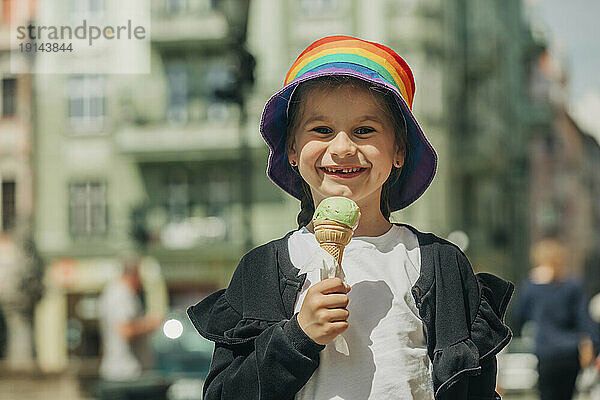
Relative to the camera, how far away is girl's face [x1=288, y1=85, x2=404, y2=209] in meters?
2.10

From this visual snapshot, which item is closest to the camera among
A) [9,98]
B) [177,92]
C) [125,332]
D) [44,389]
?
[125,332]

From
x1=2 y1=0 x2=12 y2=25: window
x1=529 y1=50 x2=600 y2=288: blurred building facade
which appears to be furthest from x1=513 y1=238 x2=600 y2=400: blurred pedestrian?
x1=529 y1=50 x2=600 y2=288: blurred building facade

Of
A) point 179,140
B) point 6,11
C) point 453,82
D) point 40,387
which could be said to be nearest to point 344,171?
point 40,387

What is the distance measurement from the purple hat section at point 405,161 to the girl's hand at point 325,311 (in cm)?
44

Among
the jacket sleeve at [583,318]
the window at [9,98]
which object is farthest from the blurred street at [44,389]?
the window at [9,98]

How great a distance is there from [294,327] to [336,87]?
20.2 inches

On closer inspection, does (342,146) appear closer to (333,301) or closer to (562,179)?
(333,301)

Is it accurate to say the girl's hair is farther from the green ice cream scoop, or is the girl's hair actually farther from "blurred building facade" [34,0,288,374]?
"blurred building facade" [34,0,288,374]

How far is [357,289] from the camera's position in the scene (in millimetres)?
2053

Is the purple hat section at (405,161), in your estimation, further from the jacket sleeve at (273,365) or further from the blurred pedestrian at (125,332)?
the blurred pedestrian at (125,332)

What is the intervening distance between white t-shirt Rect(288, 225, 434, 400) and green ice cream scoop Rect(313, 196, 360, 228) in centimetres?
14

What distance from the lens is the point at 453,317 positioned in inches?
80.3

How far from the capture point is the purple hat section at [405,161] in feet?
7.26

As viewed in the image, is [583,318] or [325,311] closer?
[325,311]
